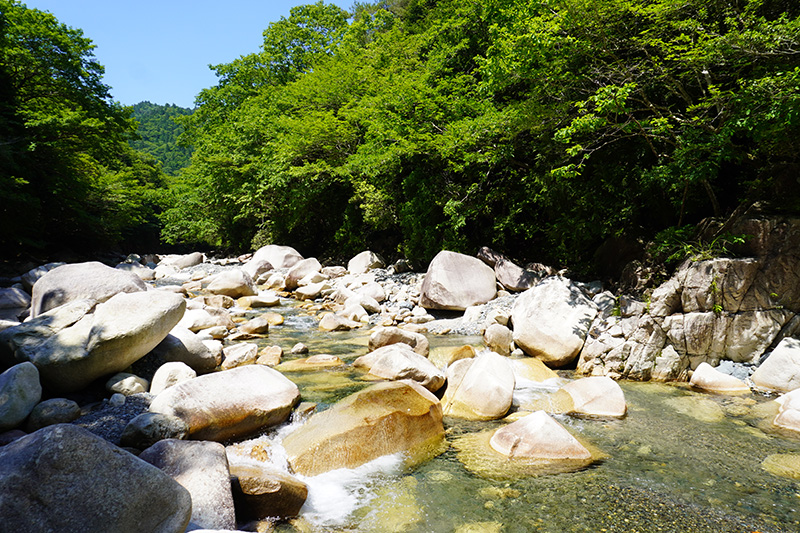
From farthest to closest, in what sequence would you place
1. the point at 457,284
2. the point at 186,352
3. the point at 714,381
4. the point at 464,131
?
the point at 464,131
the point at 457,284
the point at 186,352
the point at 714,381

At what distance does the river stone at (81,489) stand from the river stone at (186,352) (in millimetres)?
3597

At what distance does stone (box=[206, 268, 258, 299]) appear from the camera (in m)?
12.3

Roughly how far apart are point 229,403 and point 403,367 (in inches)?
95.1

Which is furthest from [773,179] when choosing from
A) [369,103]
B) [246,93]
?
[246,93]

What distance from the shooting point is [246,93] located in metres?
28.8

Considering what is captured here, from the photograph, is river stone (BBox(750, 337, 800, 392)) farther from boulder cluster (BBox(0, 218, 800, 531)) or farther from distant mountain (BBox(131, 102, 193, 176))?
distant mountain (BBox(131, 102, 193, 176))

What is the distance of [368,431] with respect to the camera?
4199 millimetres

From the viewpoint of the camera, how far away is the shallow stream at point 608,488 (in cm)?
316

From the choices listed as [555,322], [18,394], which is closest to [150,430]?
[18,394]

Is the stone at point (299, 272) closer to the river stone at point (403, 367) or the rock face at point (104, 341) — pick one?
the river stone at point (403, 367)

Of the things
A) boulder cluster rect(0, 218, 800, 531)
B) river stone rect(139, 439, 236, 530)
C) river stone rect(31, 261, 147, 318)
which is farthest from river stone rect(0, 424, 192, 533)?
river stone rect(31, 261, 147, 318)

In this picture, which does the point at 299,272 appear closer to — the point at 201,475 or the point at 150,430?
the point at 150,430

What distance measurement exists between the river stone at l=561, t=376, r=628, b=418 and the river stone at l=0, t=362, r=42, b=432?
19.7 ft

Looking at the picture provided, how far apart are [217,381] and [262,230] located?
765 inches
